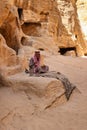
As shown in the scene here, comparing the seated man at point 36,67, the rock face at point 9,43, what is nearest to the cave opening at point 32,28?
the rock face at point 9,43

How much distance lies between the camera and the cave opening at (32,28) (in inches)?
759

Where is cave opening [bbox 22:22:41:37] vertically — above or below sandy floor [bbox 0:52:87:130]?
above

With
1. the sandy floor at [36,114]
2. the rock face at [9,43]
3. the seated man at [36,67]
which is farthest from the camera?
the rock face at [9,43]

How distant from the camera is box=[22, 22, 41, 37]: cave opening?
19281 mm

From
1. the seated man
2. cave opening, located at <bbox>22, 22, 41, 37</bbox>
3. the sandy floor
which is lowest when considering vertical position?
the sandy floor

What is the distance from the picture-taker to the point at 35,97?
706 centimetres

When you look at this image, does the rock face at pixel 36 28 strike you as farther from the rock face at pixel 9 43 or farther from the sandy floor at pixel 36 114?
the sandy floor at pixel 36 114

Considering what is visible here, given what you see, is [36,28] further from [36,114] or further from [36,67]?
[36,114]

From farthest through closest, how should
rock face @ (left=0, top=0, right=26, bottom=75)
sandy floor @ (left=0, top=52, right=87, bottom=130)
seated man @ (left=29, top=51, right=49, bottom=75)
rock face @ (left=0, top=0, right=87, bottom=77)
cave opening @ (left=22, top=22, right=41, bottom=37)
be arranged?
cave opening @ (left=22, top=22, right=41, bottom=37) → rock face @ (left=0, top=0, right=87, bottom=77) → rock face @ (left=0, top=0, right=26, bottom=75) → seated man @ (left=29, top=51, right=49, bottom=75) → sandy floor @ (left=0, top=52, right=87, bottom=130)

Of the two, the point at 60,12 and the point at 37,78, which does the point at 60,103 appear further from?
the point at 60,12

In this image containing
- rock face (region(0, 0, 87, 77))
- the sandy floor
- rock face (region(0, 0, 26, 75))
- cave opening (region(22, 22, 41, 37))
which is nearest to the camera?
the sandy floor

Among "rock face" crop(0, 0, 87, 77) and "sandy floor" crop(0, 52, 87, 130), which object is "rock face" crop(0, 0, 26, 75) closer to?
"rock face" crop(0, 0, 87, 77)

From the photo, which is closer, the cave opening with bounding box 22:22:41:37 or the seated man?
the seated man

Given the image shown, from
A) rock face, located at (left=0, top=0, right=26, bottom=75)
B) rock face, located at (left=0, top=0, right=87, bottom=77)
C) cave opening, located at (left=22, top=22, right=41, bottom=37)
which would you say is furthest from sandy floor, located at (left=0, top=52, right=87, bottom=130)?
cave opening, located at (left=22, top=22, right=41, bottom=37)
